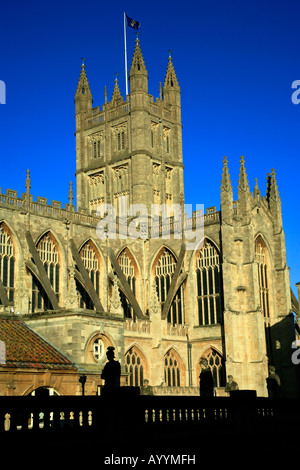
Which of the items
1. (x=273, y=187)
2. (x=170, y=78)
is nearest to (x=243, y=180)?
(x=273, y=187)

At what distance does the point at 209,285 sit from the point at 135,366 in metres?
9.53

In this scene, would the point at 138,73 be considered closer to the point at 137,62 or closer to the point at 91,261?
the point at 137,62

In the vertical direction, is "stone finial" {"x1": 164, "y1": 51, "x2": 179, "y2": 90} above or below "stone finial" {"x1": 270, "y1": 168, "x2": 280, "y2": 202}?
above

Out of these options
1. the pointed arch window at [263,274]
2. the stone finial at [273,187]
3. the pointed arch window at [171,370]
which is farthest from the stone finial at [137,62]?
the pointed arch window at [171,370]

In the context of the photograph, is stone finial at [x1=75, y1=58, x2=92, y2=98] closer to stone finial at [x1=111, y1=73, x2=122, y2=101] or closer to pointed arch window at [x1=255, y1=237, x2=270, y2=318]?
stone finial at [x1=111, y1=73, x2=122, y2=101]

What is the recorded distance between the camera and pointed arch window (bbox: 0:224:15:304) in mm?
44219

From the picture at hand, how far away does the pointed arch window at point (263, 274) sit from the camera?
174ft

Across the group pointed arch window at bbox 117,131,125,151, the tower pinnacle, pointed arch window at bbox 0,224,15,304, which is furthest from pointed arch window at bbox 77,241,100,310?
the tower pinnacle

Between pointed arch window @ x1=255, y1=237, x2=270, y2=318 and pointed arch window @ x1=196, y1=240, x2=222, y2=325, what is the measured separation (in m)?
3.76

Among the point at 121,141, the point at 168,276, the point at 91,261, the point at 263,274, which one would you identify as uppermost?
the point at 121,141

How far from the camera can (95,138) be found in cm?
6694

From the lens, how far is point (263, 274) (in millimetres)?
53969
